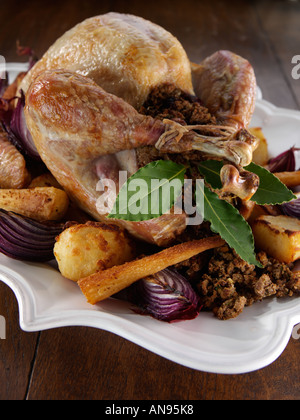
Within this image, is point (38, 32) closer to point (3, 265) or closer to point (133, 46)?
point (133, 46)

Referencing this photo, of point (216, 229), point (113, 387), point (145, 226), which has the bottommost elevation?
point (113, 387)

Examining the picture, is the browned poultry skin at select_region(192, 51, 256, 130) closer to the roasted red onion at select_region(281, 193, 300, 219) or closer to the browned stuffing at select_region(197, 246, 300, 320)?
the roasted red onion at select_region(281, 193, 300, 219)

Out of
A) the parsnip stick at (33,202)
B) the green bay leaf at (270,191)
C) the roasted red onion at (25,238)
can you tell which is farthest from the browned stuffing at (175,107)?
the roasted red onion at (25,238)

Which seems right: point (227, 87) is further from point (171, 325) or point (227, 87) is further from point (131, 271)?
point (171, 325)

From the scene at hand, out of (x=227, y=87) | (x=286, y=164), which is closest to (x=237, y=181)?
(x=227, y=87)

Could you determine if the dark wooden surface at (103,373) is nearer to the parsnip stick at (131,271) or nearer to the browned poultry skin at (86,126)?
the parsnip stick at (131,271)

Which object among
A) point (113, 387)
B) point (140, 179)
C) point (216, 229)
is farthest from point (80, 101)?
point (113, 387)

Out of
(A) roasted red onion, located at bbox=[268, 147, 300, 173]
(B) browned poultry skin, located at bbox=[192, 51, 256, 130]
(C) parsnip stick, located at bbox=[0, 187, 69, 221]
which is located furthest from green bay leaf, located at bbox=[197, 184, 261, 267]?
(A) roasted red onion, located at bbox=[268, 147, 300, 173]
